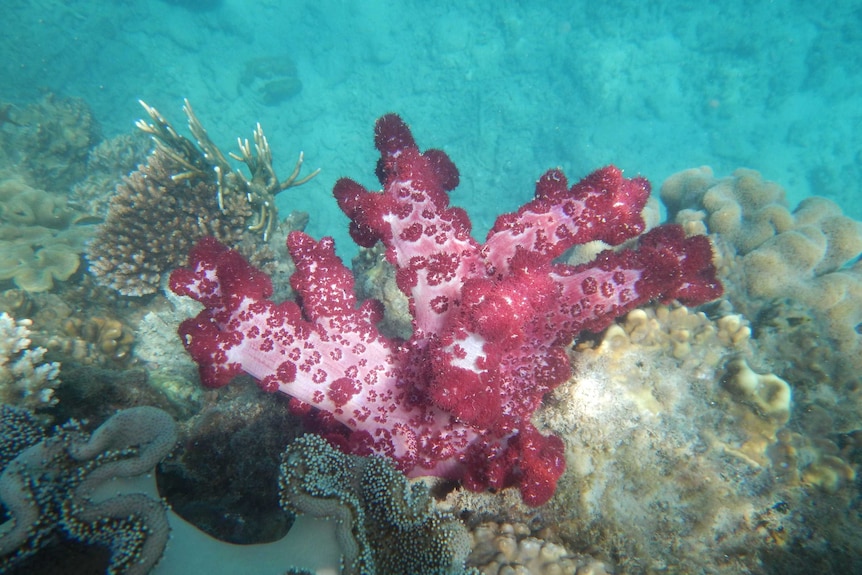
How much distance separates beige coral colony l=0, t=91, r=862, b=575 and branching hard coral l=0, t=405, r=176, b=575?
0.01 meters

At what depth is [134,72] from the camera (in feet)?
84.4

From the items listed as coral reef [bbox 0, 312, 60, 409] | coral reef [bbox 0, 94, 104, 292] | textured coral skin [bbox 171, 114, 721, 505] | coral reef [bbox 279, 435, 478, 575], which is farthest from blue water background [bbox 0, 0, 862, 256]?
coral reef [bbox 279, 435, 478, 575]

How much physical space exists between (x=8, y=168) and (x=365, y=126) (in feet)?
59.7

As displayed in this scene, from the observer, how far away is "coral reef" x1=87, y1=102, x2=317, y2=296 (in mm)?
6582

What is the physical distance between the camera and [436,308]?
357cm

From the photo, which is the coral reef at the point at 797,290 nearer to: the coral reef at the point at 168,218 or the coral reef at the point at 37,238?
the coral reef at the point at 168,218

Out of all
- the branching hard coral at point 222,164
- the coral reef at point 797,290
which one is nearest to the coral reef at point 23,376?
the branching hard coral at point 222,164

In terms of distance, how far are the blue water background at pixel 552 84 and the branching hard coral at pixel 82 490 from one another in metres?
23.7

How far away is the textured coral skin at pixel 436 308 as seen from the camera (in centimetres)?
339

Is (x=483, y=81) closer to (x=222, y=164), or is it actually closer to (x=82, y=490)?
(x=222, y=164)

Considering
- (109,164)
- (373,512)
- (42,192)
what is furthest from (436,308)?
(109,164)

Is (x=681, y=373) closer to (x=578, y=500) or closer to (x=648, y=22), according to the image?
(x=578, y=500)

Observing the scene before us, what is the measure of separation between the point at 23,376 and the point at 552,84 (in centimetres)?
3084

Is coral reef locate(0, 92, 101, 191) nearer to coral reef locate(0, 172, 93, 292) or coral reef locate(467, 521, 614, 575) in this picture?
coral reef locate(0, 172, 93, 292)
